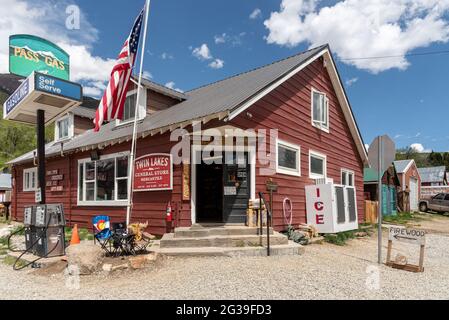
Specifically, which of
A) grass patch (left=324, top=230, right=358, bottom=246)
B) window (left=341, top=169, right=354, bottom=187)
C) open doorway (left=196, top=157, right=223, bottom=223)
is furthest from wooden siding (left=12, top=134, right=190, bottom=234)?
window (left=341, top=169, right=354, bottom=187)

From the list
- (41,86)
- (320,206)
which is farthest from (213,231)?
(41,86)

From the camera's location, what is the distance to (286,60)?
45.1 feet

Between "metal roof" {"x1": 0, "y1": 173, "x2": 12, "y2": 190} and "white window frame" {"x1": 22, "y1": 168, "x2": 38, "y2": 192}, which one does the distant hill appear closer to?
"metal roof" {"x1": 0, "y1": 173, "x2": 12, "y2": 190}

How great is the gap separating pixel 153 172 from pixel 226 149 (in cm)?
213

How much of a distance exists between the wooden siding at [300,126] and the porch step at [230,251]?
7.46ft

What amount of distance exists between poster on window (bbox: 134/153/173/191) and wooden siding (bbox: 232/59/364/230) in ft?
7.21

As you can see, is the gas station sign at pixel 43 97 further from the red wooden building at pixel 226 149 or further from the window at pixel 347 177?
the window at pixel 347 177

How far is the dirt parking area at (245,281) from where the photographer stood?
5270 mm

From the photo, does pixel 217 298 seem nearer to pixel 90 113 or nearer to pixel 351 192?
pixel 351 192

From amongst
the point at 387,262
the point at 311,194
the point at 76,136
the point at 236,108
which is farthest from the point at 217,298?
the point at 76,136

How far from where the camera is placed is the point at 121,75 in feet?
31.3

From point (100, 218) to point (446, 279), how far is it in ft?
24.1

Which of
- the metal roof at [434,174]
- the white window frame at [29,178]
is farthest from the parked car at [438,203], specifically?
A: the white window frame at [29,178]

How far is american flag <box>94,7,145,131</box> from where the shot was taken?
9.51 meters
